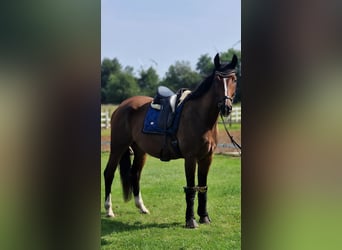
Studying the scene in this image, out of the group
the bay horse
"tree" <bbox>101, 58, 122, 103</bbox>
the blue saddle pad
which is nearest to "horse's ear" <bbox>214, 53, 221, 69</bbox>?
the bay horse

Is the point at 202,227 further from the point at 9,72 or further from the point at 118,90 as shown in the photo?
the point at 9,72

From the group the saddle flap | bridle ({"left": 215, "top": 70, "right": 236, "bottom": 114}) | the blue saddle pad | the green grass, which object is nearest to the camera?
the green grass

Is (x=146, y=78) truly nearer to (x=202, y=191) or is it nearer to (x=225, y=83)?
(x=225, y=83)

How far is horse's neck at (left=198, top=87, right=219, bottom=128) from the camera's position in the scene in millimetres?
1182

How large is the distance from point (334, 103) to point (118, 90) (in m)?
0.62

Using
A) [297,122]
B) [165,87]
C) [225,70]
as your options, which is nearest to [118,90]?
[165,87]

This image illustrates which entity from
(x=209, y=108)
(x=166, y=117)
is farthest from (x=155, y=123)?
(x=209, y=108)

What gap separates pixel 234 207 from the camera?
2.95ft

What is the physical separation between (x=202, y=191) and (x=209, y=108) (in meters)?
0.36

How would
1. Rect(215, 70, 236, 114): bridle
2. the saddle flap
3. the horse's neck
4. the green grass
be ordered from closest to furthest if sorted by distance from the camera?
the green grass, Rect(215, 70, 236, 114): bridle, the saddle flap, the horse's neck

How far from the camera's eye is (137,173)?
126 centimetres

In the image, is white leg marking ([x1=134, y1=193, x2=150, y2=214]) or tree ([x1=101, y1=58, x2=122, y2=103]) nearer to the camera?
tree ([x1=101, y1=58, x2=122, y2=103])

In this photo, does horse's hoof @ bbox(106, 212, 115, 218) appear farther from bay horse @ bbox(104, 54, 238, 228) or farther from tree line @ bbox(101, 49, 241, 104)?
tree line @ bbox(101, 49, 241, 104)

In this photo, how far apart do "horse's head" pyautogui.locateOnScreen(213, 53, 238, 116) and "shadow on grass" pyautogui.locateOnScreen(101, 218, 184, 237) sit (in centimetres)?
40
